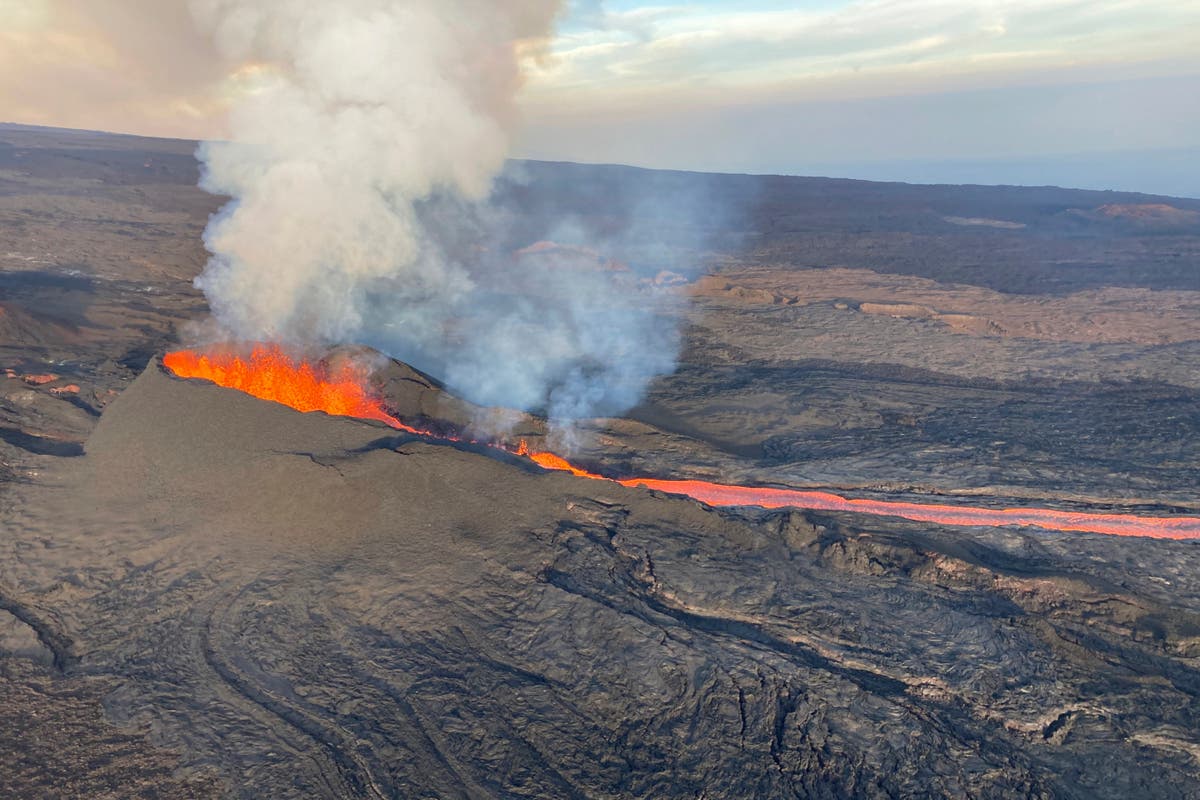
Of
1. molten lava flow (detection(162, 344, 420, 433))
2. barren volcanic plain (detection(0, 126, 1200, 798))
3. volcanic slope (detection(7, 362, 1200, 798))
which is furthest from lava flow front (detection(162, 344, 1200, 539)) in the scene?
volcanic slope (detection(7, 362, 1200, 798))

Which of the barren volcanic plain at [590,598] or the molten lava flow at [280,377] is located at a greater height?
the molten lava flow at [280,377]

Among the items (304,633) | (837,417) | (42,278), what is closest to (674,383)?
(837,417)

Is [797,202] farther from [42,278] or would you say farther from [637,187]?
[42,278]

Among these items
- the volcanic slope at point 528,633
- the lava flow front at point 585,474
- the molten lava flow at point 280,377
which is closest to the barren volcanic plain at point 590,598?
the volcanic slope at point 528,633

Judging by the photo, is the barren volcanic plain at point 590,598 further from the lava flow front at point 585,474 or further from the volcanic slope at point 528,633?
the lava flow front at point 585,474

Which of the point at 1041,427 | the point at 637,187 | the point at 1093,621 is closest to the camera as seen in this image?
the point at 1093,621

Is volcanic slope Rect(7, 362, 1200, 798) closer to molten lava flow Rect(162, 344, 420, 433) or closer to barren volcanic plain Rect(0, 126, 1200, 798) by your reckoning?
barren volcanic plain Rect(0, 126, 1200, 798)
